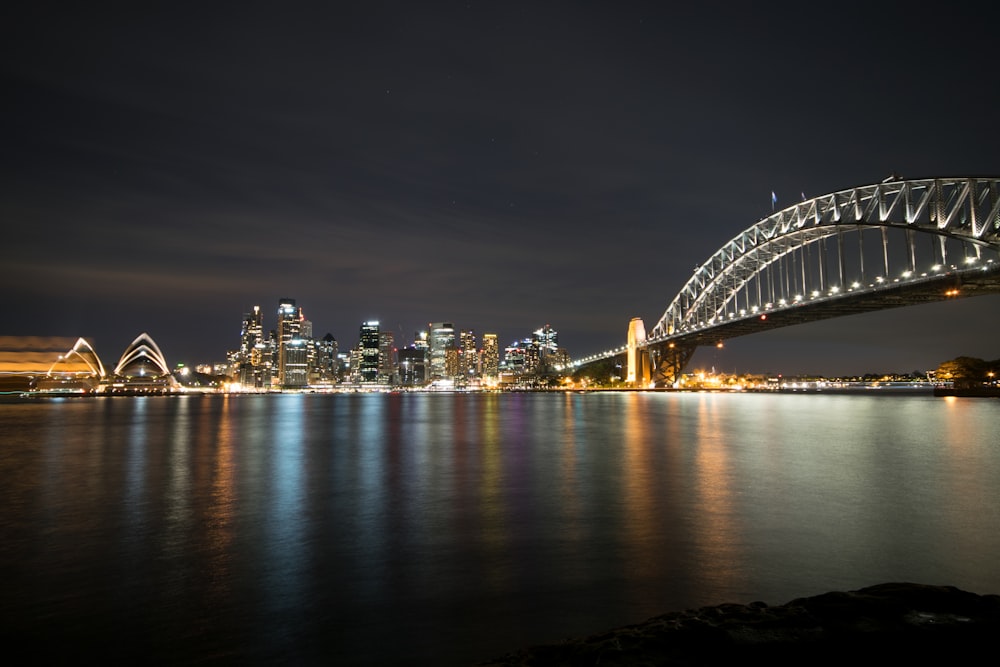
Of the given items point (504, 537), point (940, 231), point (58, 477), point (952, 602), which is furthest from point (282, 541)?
point (940, 231)

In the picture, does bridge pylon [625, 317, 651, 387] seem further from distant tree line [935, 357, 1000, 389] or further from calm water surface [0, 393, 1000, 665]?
calm water surface [0, 393, 1000, 665]

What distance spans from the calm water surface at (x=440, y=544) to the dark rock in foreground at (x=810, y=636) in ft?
4.20

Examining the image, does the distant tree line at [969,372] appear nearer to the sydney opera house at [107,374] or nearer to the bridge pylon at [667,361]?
the bridge pylon at [667,361]

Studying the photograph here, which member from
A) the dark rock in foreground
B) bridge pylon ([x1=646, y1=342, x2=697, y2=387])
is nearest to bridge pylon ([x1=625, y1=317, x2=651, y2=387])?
bridge pylon ([x1=646, y1=342, x2=697, y2=387])

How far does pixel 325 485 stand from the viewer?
17438mm

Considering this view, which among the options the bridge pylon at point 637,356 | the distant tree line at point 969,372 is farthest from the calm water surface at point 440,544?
the bridge pylon at point 637,356

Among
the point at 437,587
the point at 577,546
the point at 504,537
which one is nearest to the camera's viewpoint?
the point at 437,587

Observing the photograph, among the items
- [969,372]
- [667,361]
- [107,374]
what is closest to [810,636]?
[969,372]

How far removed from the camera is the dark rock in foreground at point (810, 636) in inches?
198

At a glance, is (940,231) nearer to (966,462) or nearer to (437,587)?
(966,462)

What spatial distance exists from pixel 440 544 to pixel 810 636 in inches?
264

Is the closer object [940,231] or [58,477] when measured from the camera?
[58,477]

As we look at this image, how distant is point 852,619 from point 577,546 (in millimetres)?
5197

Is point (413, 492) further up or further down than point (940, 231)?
further down
